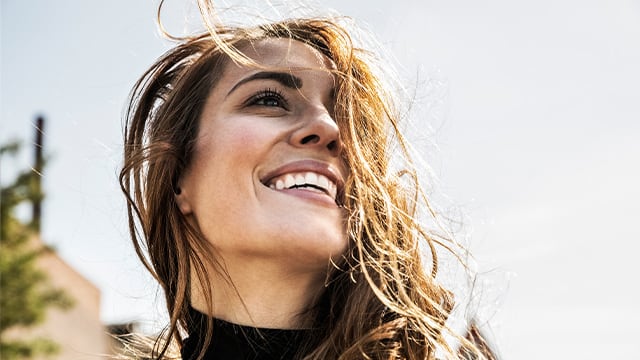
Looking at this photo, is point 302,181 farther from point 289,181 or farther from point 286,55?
point 286,55

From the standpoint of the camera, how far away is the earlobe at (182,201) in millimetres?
2838

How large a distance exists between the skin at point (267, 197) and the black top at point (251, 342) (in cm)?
3

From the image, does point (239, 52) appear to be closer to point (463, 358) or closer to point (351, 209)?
point (351, 209)

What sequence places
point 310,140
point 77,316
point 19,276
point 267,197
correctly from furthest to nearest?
point 77,316 → point 19,276 → point 310,140 → point 267,197

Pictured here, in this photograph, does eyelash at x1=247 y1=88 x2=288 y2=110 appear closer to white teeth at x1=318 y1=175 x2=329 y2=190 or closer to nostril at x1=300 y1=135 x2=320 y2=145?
nostril at x1=300 y1=135 x2=320 y2=145

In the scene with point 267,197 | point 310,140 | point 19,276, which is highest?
point 310,140

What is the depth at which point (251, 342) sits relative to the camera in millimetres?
2561

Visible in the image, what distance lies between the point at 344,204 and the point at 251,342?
1.66 feet

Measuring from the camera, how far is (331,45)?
120 inches

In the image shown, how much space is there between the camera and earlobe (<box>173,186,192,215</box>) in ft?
9.31

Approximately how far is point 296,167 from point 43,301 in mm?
15495

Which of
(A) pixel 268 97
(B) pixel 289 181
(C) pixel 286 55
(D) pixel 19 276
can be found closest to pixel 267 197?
(B) pixel 289 181

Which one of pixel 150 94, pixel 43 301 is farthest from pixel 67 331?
pixel 150 94

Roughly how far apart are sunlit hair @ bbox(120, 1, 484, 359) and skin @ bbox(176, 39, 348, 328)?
0.06 meters
